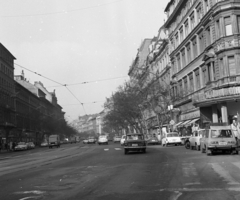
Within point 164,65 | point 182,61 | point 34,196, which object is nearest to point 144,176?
point 34,196

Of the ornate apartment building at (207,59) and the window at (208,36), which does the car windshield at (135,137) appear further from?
the window at (208,36)

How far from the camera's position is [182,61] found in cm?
5181

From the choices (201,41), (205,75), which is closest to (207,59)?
(205,75)

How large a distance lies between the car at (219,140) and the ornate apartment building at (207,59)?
44.1 ft

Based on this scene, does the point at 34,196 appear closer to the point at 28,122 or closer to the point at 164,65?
the point at 164,65

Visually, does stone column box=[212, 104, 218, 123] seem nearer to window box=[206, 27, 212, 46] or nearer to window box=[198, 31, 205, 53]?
window box=[206, 27, 212, 46]

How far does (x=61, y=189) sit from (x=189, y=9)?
40.9 metres

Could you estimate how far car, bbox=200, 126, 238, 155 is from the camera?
67.5ft

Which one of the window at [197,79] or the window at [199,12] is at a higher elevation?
the window at [199,12]

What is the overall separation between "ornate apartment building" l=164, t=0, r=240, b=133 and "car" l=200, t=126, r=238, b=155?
530 inches

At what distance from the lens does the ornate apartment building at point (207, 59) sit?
115 ft

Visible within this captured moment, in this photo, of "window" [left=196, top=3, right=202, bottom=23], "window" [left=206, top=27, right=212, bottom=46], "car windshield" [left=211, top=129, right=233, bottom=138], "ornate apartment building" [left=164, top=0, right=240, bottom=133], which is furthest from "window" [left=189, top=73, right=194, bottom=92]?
"car windshield" [left=211, top=129, right=233, bottom=138]

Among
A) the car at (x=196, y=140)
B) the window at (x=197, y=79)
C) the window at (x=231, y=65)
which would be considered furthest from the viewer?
the window at (x=197, y=79)

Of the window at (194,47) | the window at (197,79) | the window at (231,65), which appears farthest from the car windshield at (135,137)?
the window at (194,47)
